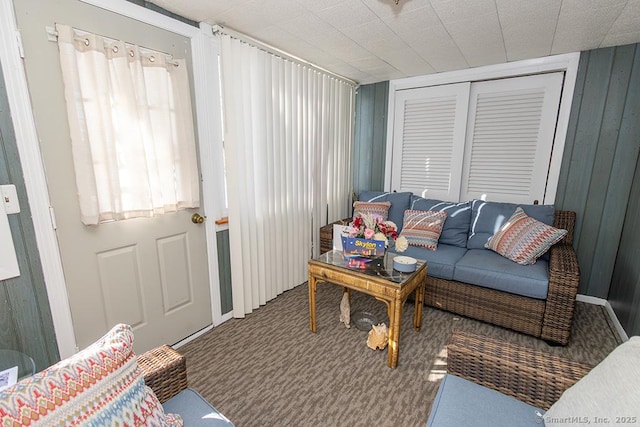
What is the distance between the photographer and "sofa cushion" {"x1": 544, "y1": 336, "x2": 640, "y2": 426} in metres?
0.78

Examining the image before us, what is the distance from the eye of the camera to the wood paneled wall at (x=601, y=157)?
8.05 ft

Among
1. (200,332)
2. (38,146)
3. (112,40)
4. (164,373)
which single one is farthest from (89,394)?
(112,40)

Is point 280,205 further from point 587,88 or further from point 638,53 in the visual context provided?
point 638,53

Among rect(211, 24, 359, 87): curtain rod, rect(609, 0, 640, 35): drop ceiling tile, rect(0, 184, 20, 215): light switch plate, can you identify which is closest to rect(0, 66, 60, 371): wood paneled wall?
rect(0, 184, 20, 215): light switch plate

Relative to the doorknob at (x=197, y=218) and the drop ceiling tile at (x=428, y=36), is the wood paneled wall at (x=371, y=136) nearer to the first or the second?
the drop ceiling tile at (x=428, y=36)

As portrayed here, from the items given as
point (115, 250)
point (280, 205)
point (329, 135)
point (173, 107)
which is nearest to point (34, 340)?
point (115, 250)

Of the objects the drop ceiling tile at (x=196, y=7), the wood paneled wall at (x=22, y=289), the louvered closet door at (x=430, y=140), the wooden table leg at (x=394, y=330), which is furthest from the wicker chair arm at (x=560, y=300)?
the wood paneled wall at (x=22, y=289)

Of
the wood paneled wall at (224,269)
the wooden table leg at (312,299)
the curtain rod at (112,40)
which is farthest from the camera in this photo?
the wood paneled wall at (224,269)

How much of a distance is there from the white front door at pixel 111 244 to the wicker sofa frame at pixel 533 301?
2.06m

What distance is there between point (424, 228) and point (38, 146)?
9.48 ft

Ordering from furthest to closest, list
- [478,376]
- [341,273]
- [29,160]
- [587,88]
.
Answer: [587,88], [341,273], [29,160], [478,376]

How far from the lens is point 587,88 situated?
2.57 meters

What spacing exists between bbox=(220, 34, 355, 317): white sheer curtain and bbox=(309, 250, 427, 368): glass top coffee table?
659mm

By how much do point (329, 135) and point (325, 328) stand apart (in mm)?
2088
